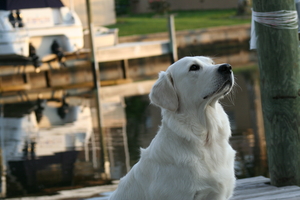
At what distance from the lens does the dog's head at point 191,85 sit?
12.0 feet

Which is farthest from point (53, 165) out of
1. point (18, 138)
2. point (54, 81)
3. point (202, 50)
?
point (202, 50)

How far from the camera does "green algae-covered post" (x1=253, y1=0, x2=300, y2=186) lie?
14.6 ft

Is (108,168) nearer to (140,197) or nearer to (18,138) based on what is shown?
(18,138)

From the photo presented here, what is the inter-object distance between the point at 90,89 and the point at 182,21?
1472cm

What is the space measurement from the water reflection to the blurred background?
0.07 ft

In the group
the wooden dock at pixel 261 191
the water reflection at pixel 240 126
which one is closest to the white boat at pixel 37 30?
the water reflection at pixel 240 126

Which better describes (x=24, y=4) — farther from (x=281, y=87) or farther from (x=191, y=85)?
(x=191, y=85)

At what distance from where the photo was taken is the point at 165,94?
3736 mm

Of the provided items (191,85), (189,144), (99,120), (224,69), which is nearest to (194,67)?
(191,85)

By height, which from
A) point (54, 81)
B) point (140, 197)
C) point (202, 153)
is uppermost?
point (202, 153)

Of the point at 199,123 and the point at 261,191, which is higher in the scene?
the point at 199,123

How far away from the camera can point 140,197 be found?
12.2 ft

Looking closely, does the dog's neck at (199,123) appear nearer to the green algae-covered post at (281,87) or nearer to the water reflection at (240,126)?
the green algae-covered post at (281,87)

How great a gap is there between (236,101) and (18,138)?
5442 millimetres
